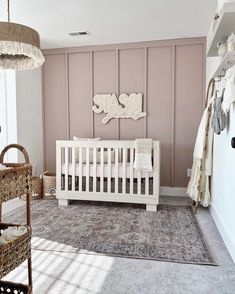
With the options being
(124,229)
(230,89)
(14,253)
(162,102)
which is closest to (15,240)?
(14,253)

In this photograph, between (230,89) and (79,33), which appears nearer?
(230,89)

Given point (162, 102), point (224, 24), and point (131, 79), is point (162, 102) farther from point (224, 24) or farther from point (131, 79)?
point (224, 24)

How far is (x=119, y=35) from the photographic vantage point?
12.4 feet

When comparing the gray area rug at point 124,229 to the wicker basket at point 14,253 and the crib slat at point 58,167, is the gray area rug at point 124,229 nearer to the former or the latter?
the crib slat at point 58,167

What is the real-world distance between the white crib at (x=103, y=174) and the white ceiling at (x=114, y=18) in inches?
60.1

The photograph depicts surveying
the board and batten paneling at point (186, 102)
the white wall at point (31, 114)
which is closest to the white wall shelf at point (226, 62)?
the board and batten paneling at point (186, 102)

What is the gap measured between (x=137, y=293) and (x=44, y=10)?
9.68ft

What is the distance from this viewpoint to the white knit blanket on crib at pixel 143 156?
3.19 m

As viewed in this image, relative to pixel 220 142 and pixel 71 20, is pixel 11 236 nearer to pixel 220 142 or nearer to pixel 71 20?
pixel 220 142

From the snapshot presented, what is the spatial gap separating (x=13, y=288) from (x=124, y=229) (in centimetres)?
136

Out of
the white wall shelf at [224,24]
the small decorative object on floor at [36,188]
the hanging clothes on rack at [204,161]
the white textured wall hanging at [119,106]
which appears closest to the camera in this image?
the white wall shelf at [224,24]

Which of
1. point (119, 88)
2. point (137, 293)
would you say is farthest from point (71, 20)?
point (137, 293)

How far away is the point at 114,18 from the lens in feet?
10.4

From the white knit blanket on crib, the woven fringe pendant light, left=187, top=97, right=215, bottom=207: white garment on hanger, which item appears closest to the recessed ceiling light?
the white knit blanket on crib
